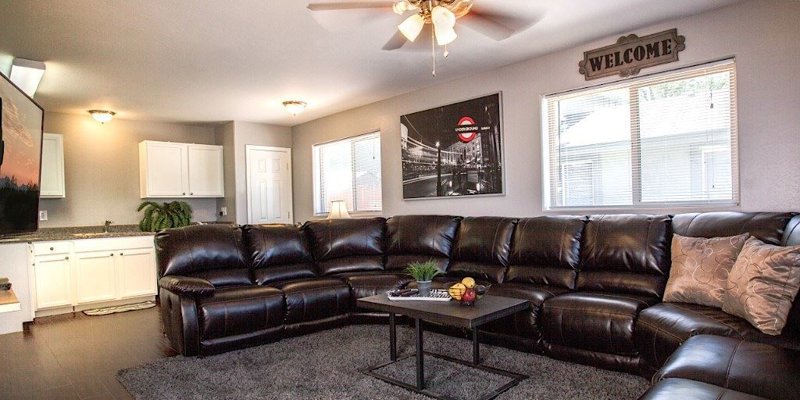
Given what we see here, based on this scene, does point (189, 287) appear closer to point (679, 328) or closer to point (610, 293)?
point (610, 293)

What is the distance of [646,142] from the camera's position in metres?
3.74

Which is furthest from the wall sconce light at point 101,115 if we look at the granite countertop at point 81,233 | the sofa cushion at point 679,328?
the sofa cushion at point 679,328

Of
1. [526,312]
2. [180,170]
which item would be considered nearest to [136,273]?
[180,170]

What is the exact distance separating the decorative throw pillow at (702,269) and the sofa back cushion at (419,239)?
6.39ft

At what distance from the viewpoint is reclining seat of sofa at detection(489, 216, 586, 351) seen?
127 inches

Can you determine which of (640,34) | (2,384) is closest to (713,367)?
(640,34)

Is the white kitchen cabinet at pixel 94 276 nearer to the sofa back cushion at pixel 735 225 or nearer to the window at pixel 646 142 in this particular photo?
the window at pixel 646 142

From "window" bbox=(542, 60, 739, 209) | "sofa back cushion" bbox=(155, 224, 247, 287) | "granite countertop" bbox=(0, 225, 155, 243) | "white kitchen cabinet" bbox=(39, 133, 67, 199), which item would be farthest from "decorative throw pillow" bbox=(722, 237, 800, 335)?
"white kitchen cabinet" bbox=(39, 133, 67, 199)

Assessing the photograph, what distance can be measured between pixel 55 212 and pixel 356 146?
3877 mm

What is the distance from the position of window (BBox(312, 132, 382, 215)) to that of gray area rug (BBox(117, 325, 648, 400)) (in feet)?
9.06

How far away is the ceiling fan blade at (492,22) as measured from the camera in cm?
275

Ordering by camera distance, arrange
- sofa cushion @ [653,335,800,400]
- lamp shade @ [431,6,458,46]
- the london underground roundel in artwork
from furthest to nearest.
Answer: the london underground roundel in artwork → lamp shade @ [431,6,458,46] → sofa cushion @ [653,335,800,400]

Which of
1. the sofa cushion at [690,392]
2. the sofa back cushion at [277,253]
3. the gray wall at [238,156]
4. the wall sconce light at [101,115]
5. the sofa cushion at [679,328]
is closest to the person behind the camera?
the sofa cushion at [690,392]

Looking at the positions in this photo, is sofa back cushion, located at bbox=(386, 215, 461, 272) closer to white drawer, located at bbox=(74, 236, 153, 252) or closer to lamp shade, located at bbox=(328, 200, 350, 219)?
lamp shade, located at bbox=(328, 200, 350, 219)
